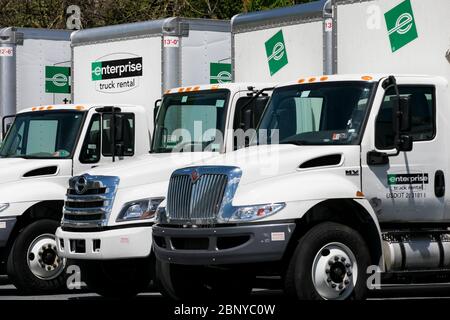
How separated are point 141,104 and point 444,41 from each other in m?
6.07

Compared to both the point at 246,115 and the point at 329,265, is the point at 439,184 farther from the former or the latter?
the point at 246,115

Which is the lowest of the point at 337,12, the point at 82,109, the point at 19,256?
the point at 19,256

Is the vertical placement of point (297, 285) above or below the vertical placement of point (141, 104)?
below

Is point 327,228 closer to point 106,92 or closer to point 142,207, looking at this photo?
point 142,207

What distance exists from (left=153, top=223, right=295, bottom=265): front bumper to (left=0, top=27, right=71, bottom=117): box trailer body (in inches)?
336

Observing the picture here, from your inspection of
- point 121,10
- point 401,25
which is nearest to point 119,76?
point 401,25

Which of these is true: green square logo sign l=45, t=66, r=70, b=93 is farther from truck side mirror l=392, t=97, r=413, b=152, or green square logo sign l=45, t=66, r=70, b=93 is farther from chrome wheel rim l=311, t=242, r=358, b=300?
chrome wheel rim l=311, t=242, r=358, b=300

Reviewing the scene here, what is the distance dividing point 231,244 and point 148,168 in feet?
9.28

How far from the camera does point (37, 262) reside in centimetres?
1627

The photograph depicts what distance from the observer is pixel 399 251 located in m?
13.0

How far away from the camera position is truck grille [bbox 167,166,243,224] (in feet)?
40.6

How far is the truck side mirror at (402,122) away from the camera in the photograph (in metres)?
12.6
